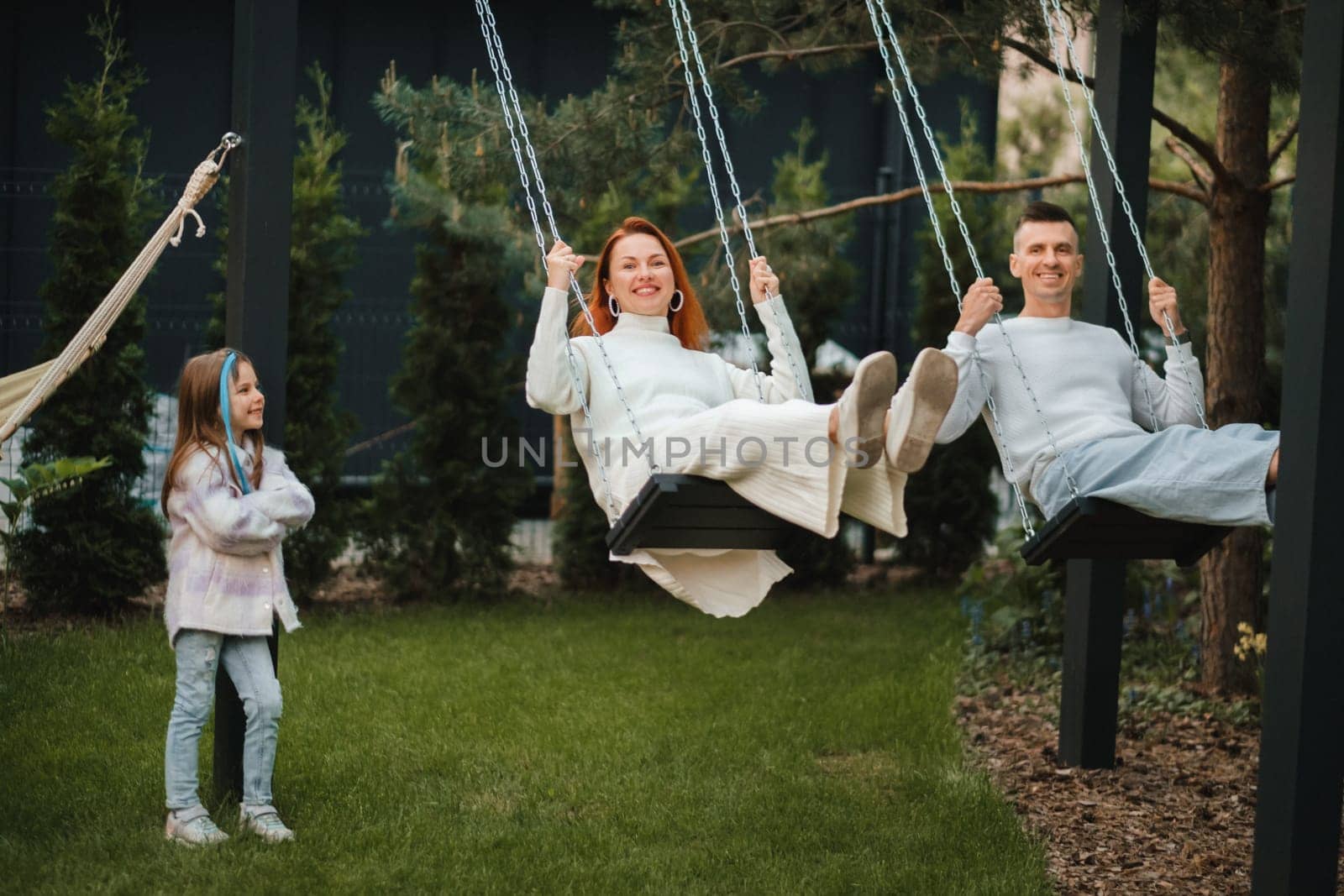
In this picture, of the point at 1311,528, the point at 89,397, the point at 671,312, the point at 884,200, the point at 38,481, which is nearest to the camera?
the point at 1311,528

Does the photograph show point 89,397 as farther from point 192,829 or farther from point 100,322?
A: point 192,829

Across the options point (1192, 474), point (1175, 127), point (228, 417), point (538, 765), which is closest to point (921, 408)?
point (1192, 474)

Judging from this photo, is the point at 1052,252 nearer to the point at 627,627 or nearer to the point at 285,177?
the point at 285,177

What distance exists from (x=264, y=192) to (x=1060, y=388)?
217 centimetres

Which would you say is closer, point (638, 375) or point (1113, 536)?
point (1113, 536)

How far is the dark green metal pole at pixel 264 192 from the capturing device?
12.9ft

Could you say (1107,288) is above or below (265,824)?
above

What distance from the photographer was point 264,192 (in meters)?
3.97

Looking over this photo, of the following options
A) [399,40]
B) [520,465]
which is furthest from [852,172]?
[520,465]

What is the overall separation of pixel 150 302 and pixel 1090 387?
5979 millimetres

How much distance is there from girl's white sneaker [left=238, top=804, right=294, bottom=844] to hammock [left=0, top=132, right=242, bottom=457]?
121cm

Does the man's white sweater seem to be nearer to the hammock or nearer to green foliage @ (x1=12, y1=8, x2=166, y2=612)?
the hammock

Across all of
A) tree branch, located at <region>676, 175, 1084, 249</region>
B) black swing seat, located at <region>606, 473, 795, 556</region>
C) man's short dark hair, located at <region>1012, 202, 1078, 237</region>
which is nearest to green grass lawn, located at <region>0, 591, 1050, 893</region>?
black swing seat, located at <region>606, 473, 795, 556</region>

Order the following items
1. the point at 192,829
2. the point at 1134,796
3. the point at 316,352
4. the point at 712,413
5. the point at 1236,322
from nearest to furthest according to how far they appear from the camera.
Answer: the point at 712,413, the point at 192,829, the point at 1134,796, the point at 1236,322, the point at 316,352
